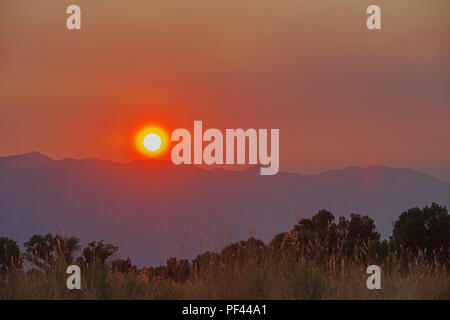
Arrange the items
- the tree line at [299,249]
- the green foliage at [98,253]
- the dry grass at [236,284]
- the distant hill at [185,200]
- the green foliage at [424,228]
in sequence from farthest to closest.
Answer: the green foliage at [424,228], the distant hill at [185,200], the green foliage at [98,253], the tree line at [299,249], the dry grass at [236,284]

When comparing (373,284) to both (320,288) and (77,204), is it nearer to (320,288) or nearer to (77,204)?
(320,288)

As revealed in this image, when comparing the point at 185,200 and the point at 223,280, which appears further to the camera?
the point at 185,200

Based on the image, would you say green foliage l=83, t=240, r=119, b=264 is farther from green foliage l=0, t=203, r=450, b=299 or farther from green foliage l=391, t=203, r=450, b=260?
green foliage l=391, t=203, r=450, b=260

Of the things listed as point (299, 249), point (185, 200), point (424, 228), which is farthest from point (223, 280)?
point (185, 200)

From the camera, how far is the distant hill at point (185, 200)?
697 centimetres

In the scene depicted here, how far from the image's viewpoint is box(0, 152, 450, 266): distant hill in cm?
697

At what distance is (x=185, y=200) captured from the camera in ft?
240

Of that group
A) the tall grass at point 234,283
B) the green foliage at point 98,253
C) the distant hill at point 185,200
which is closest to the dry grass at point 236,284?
the tall grass at point 234,283

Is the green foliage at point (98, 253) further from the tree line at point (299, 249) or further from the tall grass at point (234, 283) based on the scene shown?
the tall grass at point (234, 283)

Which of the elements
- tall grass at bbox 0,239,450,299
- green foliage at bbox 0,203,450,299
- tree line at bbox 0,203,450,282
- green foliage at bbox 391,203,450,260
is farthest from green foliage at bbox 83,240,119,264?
green foliage at bbox 391,203,450,260

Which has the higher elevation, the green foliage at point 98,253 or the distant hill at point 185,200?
the distant hill at point 185,200

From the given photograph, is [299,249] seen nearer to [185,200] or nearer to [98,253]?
[98,253]
